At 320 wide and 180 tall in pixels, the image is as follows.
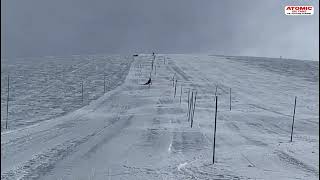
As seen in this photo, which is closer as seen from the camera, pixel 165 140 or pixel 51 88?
pixel 165 140

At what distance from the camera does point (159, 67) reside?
44000 mm

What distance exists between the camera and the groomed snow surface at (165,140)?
10414mm

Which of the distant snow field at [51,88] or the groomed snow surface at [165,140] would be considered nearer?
the groomed snow surface at [165,140]

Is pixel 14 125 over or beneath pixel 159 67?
beneath

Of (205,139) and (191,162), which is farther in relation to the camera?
(205,139)

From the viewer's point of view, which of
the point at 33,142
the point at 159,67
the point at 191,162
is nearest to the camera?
the point at 191,162

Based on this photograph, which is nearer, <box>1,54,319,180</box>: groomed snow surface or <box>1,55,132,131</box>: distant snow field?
<box>1,54,319,180</box>: groomed snow surface

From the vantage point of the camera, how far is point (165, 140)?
1412cm

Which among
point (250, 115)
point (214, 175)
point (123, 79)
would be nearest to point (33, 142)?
point (214, 175)

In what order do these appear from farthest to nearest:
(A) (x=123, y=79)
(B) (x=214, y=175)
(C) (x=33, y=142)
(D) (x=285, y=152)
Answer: (A) (x=123, y=79) → (C) (x=33, y=142) → (D) (x=285, y=152) → (B) (x=214, y=175)

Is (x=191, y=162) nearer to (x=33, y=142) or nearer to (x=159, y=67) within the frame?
(x=33, y=142)

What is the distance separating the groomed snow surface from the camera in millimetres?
10414

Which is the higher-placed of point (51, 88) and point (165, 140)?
point (51, 88)

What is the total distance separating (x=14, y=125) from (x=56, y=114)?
295 cm
